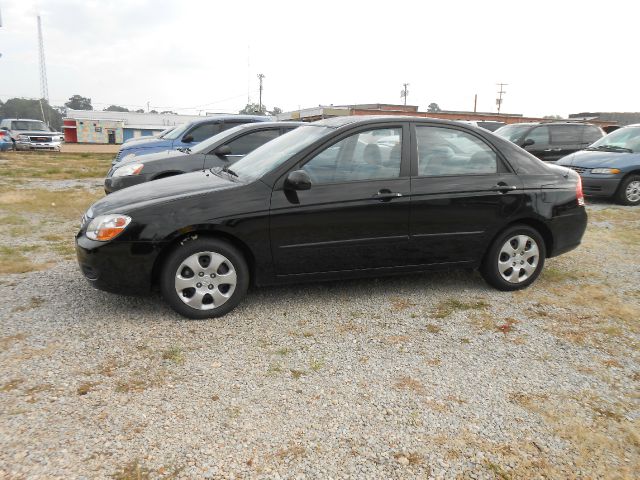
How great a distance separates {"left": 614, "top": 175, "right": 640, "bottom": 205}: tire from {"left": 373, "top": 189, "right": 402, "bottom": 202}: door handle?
7554 millimetres

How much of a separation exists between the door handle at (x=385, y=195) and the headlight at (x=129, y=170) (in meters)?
4.27

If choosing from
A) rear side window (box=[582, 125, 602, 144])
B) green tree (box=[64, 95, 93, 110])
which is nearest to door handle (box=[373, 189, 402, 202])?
rear side window (box=[582, 125, 602, 144])

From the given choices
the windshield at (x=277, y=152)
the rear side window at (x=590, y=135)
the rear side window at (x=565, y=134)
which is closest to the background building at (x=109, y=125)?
the rear side window at (x=565, y=134)

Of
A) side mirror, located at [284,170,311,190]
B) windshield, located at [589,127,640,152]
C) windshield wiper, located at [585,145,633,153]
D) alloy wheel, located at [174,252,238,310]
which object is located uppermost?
windshield, located at [589,127,640,152]

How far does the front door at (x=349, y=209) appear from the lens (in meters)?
3.99

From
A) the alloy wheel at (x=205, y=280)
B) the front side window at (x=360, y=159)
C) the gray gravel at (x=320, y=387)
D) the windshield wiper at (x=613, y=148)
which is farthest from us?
the windshield wiper at (x=613, y=148)

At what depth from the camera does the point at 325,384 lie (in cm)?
304

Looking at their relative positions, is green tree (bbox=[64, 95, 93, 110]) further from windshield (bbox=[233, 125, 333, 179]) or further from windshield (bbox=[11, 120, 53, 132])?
windshield (bbox=[233, 125, 333, 179])

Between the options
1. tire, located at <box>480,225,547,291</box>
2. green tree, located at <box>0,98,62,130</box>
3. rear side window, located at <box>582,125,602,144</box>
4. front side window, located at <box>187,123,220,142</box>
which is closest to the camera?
tire, located at <box>480,225,547,291</box>

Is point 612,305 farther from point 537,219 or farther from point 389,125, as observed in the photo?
point 389,125

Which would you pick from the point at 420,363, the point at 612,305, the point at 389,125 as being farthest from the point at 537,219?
the point at 420,363

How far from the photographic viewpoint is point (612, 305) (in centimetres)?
443

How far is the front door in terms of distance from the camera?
3.99 m

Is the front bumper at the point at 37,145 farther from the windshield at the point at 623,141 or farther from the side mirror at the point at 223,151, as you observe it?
the windshield at the point at 623,141
